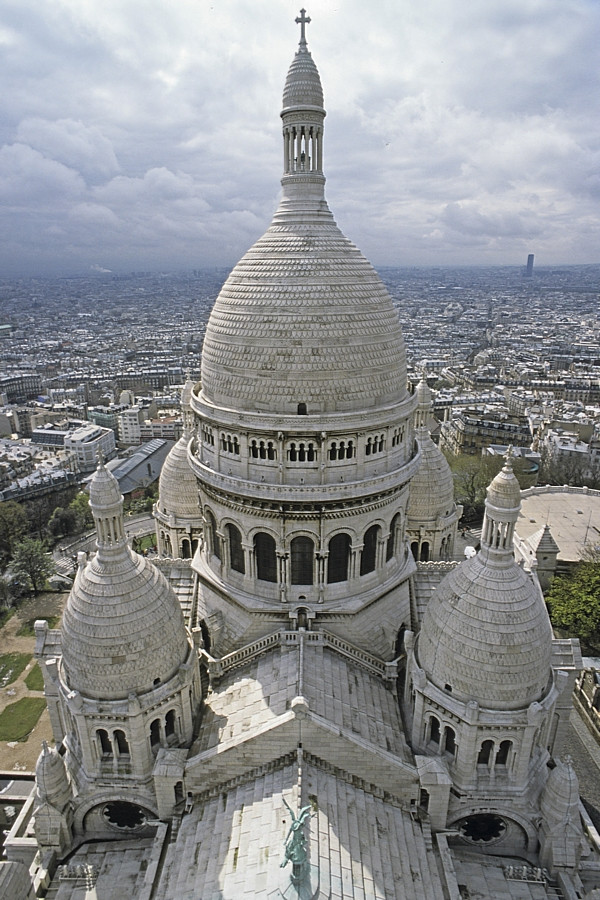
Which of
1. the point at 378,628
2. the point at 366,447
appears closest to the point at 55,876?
the point at 378,628

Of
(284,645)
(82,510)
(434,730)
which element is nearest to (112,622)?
(284,645)

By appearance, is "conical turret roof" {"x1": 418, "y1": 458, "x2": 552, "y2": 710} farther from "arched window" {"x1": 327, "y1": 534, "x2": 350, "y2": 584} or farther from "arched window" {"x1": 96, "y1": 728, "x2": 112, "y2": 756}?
"arched window" {"x1": 96, "y1": 728, "x2": 112, "y2": 756}

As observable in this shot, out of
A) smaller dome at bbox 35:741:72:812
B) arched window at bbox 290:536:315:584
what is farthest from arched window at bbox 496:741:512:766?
smaller dome at bbox 35:741:72:812

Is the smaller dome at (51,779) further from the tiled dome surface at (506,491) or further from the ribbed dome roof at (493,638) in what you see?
the tiled dome surface at (506,491)

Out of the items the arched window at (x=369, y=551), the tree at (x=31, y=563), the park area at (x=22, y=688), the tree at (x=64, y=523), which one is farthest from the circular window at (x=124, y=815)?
the tree at (x=64, y=523)

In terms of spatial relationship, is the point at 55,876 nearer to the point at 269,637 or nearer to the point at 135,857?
the point at 135,857

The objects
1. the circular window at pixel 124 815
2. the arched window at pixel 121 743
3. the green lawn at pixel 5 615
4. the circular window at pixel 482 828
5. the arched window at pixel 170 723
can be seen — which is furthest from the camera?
the green lawn at pixel 5 615
